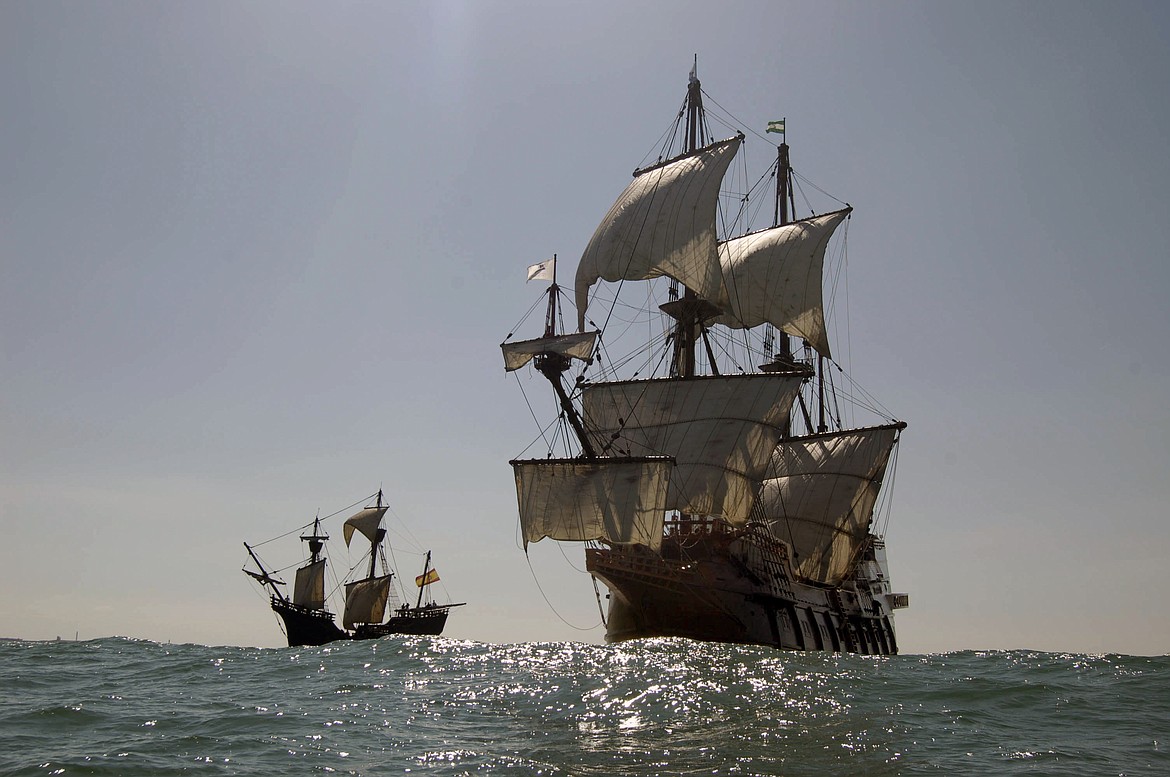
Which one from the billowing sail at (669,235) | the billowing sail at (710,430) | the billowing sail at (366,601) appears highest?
the billowing sail at (669,235)

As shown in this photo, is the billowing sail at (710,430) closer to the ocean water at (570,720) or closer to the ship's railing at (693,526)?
the ship's railing at (693,526)

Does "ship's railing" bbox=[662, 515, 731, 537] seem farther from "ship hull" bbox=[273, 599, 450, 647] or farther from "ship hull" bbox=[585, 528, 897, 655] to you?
"ship hull" bbox=[273, 599, 450, 647]

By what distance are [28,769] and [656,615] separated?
113 feet

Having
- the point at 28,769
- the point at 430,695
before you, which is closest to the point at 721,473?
the point at 430,695

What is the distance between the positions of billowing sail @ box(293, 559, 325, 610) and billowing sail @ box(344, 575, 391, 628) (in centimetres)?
219

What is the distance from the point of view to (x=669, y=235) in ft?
185

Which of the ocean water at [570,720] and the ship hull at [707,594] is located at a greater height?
the ship hull at [707,594]

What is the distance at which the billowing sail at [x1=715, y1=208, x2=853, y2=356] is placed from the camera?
67.8m

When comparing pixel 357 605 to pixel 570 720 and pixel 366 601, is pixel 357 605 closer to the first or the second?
pixel 366 601

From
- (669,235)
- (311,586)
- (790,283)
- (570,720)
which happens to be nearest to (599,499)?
(669,235)

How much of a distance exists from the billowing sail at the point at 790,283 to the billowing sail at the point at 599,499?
76.0 ft

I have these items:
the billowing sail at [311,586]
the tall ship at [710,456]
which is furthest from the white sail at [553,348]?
the billowing sail at [311,586]

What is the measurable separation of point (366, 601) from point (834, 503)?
38.9 meters

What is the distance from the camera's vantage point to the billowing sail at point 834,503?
6031cm
